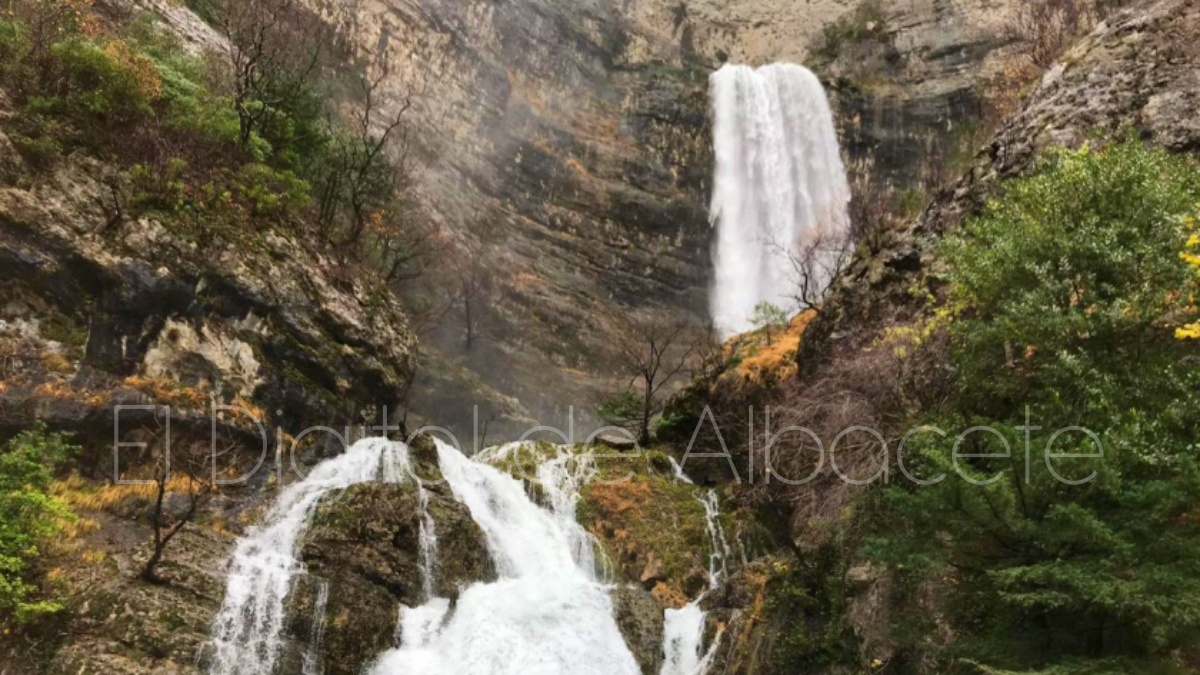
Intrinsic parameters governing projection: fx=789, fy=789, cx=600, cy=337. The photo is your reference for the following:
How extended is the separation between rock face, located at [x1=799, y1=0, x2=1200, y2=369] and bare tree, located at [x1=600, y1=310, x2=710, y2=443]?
8.67 meters

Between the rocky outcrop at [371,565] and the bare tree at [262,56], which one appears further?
the bare tree at [262,56]

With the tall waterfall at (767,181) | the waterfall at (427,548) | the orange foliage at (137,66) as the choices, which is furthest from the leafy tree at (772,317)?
the orange foliage at (137,66)

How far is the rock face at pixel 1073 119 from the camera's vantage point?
45.8 feet

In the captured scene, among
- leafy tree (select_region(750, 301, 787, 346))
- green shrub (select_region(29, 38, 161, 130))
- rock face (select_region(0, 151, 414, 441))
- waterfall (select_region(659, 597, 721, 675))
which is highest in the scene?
green shrub (select_region(29, 38, 161, 130))

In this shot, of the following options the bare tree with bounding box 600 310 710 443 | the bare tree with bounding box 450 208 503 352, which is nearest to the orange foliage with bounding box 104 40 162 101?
the bare tree with bounding box 450 208 503 352

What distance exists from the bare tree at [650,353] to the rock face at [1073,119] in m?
8.67

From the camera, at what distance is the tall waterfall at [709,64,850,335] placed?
1420 inches

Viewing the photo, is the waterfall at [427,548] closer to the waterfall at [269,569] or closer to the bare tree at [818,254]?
the waterfall at [269,569]

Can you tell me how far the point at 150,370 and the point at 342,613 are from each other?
19.3 feet

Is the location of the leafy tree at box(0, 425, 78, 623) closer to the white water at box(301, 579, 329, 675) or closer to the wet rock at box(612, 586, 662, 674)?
the white water at box(301, 579, 329, 675)

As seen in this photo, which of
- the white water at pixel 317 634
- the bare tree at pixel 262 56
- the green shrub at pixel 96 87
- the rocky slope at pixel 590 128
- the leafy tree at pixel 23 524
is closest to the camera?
the leafy tree at pixel 23 524

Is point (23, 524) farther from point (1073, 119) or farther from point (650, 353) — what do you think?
point (650, 353)

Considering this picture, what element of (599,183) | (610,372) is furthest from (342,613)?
(599,183)

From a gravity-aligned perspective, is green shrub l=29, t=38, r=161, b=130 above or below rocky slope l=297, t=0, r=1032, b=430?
below
